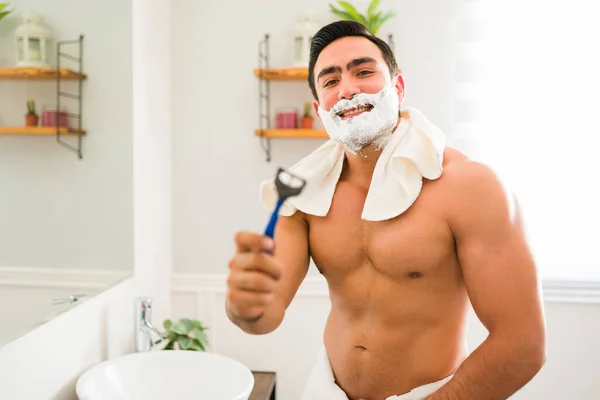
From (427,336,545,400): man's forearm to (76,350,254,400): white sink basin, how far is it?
639 millimetres

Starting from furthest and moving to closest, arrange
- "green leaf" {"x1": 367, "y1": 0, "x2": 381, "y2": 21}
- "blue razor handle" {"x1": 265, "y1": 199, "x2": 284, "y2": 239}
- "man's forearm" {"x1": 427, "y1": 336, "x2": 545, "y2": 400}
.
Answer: "green leaf" {"x1": 367, "y1": 0, "x2": 381, "y2": 21}
"man's forearm" {"x1": 427, "y1": 336, "x2": 545, "y2": 400}
"blue razor handle" {"x1": 265, "y1": 199, "x2": 284, "y2": 239}

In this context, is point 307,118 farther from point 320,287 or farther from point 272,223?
point 272,223

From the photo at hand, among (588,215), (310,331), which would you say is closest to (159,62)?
(310,331)

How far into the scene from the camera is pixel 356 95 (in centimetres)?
120

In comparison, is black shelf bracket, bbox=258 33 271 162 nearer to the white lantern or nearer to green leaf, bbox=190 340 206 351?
green leaf, bbox=190 340 206 351

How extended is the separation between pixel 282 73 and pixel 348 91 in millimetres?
1048

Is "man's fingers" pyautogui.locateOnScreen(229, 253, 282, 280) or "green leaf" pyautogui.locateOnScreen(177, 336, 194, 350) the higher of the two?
"man's fingers" pyautogui.locateOnScreen(229, 253, 282, 280)

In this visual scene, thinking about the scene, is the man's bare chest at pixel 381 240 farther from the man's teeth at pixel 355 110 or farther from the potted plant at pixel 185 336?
the potted plant at pixel 185 336

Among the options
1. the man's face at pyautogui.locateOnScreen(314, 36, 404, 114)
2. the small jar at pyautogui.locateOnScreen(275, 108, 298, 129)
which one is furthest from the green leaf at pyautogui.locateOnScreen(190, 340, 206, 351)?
the man's face at pyautogui.locateOnScreen(314, 36, 404, 114)

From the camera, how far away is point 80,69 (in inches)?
66.6

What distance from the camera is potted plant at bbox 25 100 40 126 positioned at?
4.76 feet

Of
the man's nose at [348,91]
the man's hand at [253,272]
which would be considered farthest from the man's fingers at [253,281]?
the man's nose at [348,91]

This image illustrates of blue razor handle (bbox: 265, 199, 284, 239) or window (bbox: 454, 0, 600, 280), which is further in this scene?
window (bbox: 454, 0, 600, 280)

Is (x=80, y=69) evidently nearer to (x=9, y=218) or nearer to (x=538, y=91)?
(x=9, y=218)
